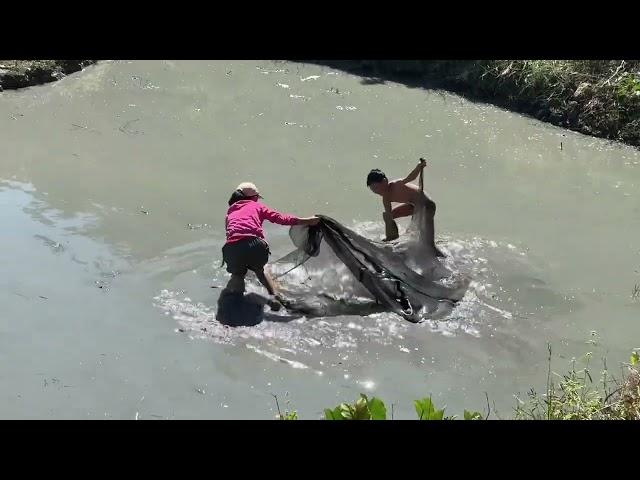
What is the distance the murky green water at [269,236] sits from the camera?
4.59 metres

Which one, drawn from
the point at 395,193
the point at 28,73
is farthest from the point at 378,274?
the point at 28,73

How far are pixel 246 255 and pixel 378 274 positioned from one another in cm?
112

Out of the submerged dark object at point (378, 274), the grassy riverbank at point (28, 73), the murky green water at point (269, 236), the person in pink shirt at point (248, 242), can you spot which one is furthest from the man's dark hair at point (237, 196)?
the grassy riverbank at point (28, 73)

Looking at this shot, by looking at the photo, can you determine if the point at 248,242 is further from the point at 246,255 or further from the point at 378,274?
the point at 378,274

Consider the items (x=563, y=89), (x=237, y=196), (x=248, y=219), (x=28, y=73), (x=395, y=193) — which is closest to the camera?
(x=248, y=219)

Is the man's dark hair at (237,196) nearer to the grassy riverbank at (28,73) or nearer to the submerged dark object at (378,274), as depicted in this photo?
the submerged dark object at (378,274)

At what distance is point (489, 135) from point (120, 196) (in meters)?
5.87

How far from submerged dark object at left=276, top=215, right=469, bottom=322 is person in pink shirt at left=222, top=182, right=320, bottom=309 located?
177mm

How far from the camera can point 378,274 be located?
5531 mm
